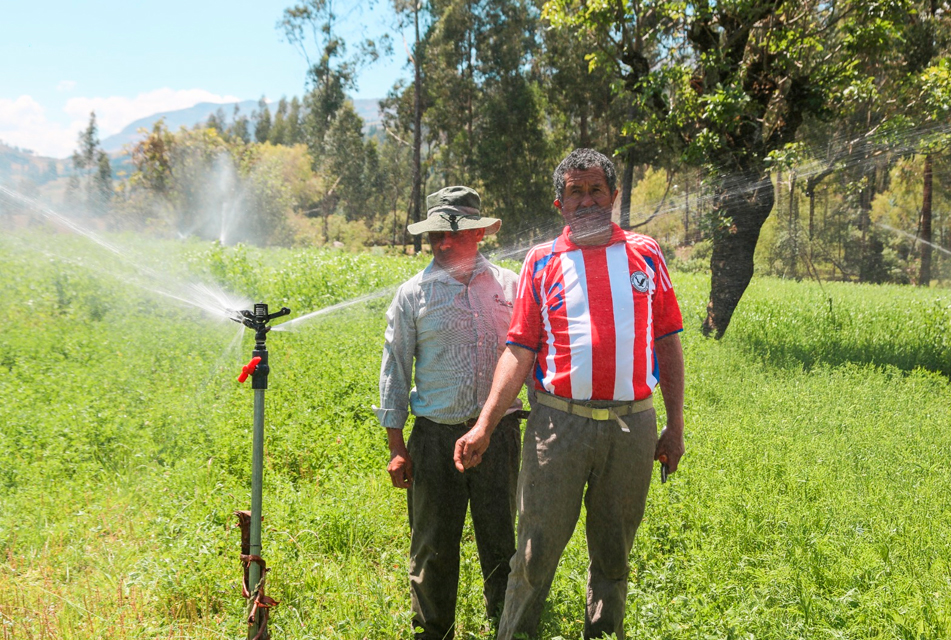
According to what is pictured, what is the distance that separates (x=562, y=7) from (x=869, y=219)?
31499 millimetres

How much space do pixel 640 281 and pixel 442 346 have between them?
838mm

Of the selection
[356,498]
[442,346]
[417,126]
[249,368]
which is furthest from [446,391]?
[417,126]

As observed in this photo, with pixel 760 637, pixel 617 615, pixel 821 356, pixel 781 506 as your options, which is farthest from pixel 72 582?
pixel 821 356

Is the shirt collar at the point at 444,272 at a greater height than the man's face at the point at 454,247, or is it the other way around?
the man's face at the point at 454,247

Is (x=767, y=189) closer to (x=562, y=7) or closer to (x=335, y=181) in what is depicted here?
(x=562, y=7)

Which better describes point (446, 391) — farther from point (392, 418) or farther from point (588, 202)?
point (588, 202)

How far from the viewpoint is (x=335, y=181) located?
49.0 m

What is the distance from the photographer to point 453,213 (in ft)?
8.82

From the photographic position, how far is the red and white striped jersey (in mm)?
2309

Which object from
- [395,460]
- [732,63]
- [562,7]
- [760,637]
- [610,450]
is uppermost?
[562,7]

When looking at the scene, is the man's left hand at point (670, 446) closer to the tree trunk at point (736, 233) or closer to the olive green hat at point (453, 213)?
the olive green hat at point (453, 213)

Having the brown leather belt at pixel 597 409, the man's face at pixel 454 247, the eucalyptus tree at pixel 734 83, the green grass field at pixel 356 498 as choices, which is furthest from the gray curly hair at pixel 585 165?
the eucalyptus tree at pixel 734 83

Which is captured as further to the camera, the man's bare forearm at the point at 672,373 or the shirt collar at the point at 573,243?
the man's bare forearm at the point at 672,373

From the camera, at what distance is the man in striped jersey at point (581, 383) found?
2324 millimetres
